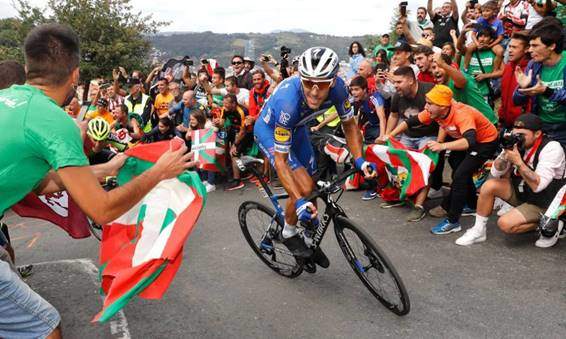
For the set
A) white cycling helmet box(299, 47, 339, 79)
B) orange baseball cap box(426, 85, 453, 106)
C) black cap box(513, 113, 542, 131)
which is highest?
white cycling helmet box(299, 47, 339, 79)

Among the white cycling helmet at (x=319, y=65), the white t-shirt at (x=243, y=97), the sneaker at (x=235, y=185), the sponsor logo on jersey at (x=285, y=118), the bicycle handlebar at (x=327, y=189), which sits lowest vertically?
the sneaker at (x=235, y=185)

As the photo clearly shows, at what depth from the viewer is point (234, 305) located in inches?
153

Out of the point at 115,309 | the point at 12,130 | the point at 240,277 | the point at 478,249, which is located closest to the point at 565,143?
the point at 478,249

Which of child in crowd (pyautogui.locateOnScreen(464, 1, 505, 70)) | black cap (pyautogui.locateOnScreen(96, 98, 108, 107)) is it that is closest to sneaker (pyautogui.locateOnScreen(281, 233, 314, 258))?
child in crowd (pyautogui.locateOnScreen(464, 1, 505, 70))

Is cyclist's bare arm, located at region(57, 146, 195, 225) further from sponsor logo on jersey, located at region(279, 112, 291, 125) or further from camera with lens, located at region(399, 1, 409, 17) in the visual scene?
camera with lens, located at region(399, 1, 409, 17)

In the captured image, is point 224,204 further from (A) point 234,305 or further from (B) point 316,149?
(A) point 234,305

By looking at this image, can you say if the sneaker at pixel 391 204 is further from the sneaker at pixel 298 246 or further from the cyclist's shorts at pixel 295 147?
the sneaker at pixel 298 246

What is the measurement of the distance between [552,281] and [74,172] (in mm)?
4236

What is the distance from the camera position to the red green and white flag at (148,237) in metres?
2.56

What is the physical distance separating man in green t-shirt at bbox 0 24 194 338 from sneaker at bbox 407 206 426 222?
163 inches

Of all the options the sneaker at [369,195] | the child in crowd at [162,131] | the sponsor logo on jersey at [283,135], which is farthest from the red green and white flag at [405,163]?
the child in crowd at [162,131]

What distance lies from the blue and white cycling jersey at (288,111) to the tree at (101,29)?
→ 80.0 ft

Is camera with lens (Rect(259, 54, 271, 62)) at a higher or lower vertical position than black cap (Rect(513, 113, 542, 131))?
higher

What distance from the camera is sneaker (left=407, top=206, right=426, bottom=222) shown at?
577 cm
